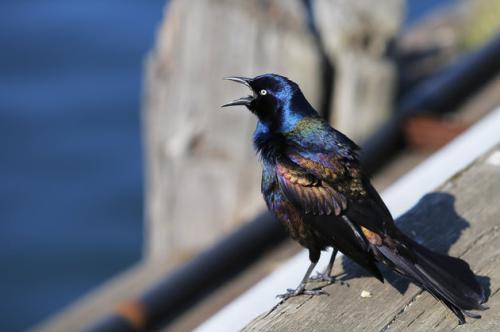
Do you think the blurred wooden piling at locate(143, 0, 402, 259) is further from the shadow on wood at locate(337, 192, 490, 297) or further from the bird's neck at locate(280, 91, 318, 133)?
the shadow on wood at locate(337, 192, 490, 297)

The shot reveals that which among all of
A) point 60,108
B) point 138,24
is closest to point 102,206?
point 60,108

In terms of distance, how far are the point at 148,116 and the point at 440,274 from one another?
325 centimetres

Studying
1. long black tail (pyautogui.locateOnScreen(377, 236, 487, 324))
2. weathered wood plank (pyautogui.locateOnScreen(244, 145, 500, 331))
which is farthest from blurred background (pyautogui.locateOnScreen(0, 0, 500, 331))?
long black tail (pyautogui.locateOnScreen(377, 236, 487, 324))

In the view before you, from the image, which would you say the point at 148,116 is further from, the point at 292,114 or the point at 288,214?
the point at 288,214

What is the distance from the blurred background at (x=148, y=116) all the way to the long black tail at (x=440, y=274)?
144 cm

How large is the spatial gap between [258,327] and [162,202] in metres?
3.19

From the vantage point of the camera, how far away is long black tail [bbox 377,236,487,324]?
231 cm

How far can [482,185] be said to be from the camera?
9.72 feet

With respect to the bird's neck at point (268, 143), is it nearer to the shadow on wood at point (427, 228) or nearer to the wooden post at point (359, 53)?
the shadow on wood at point (427, 228)

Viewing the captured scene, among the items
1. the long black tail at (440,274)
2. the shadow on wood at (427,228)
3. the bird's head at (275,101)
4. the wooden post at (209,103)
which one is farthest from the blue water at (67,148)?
the long black tail at (440,274)

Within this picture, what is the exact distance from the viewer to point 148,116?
213 inches

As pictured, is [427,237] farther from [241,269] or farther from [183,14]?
[183,14]

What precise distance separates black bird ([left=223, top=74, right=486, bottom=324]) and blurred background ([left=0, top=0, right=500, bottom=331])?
1.10 meters

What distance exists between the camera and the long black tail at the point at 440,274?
2314mm
